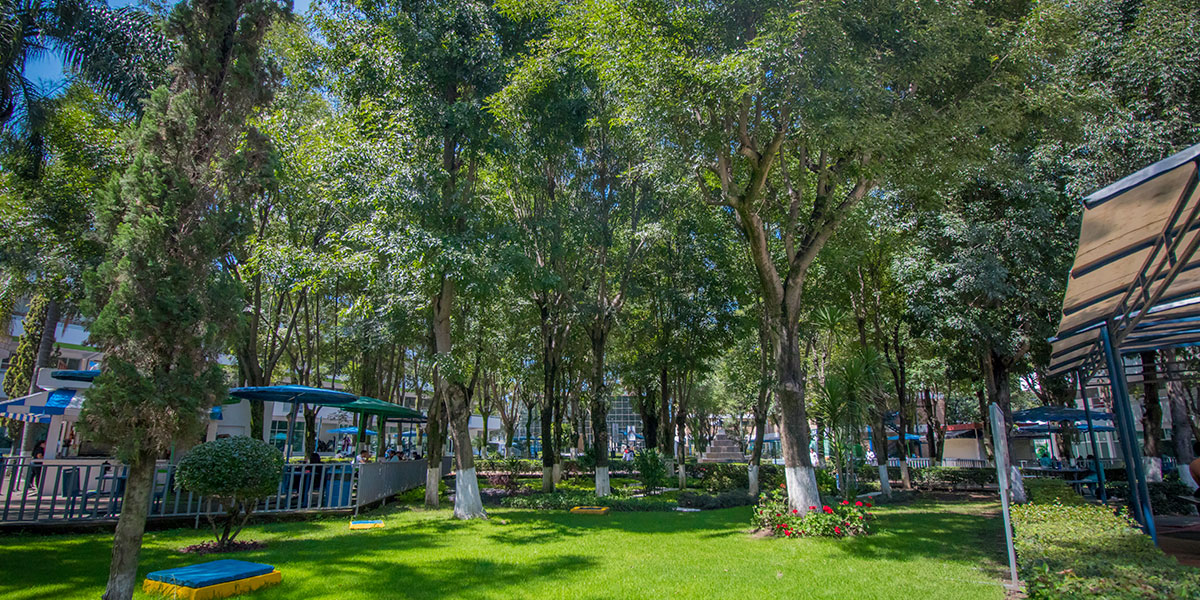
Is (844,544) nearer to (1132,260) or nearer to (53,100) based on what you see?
(1132,260)

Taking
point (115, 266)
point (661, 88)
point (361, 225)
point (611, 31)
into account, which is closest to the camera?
point (115, 266)

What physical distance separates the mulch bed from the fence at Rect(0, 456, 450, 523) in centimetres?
94

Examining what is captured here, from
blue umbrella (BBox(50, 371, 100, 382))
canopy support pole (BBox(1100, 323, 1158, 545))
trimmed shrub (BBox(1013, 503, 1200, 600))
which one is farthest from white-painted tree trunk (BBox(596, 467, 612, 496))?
blue umbrella (BBox(50, 371, 100, 382))

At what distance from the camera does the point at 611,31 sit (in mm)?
11180

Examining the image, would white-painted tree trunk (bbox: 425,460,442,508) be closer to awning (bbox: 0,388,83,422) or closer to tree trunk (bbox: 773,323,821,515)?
awning (bbox: 0,388,83,422)

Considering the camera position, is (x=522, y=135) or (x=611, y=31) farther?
(x=522, y=135)

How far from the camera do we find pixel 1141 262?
6398mm

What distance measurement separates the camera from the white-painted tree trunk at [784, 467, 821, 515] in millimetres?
10508

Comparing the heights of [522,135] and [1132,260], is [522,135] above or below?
above

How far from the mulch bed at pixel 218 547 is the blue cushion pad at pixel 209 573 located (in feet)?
8.54

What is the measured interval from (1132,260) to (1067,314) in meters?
1.91

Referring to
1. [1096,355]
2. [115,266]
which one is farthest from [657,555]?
[1096,355]

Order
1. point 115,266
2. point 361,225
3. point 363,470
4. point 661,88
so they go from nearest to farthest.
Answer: point 115,266
point 661,88
point 361,225
point 363,470

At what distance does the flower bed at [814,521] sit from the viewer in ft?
32.8
